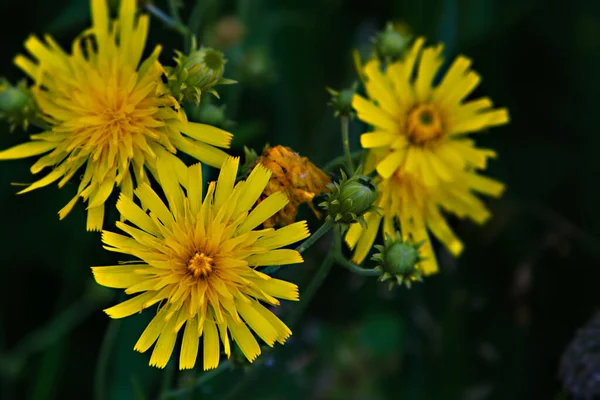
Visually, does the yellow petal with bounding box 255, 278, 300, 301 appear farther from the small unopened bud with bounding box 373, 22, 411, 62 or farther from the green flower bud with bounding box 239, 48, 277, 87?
the green flower bud with bounding box 239, 48, 277, 87

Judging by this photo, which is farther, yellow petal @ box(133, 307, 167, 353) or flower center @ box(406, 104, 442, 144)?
flower center @ box(406, 104, 442, 144)

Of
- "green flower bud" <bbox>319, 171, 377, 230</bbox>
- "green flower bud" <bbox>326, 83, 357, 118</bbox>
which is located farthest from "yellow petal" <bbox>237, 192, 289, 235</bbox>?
"green flower bud" <bbox>326, 83, 357, 118</bbox>

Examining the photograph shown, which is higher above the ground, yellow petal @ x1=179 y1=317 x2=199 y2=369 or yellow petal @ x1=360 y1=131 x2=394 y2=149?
yellow petal @ x1=360 y1=131 x2=394 y2=149

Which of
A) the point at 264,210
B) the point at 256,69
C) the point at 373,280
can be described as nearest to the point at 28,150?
the point at 264,210

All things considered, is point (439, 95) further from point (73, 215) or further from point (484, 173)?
point (73, 215)

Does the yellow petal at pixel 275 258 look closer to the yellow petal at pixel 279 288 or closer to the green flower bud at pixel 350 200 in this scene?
the yellow petal at pixel 279 288

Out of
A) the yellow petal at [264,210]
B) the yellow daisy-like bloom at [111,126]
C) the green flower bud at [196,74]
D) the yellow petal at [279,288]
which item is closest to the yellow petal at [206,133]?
the yellow daisy-like bloom at [111,126]

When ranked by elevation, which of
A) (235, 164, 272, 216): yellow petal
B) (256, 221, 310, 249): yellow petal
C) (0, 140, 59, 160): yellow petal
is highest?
(0, 140, 59, 160): yellow petal
